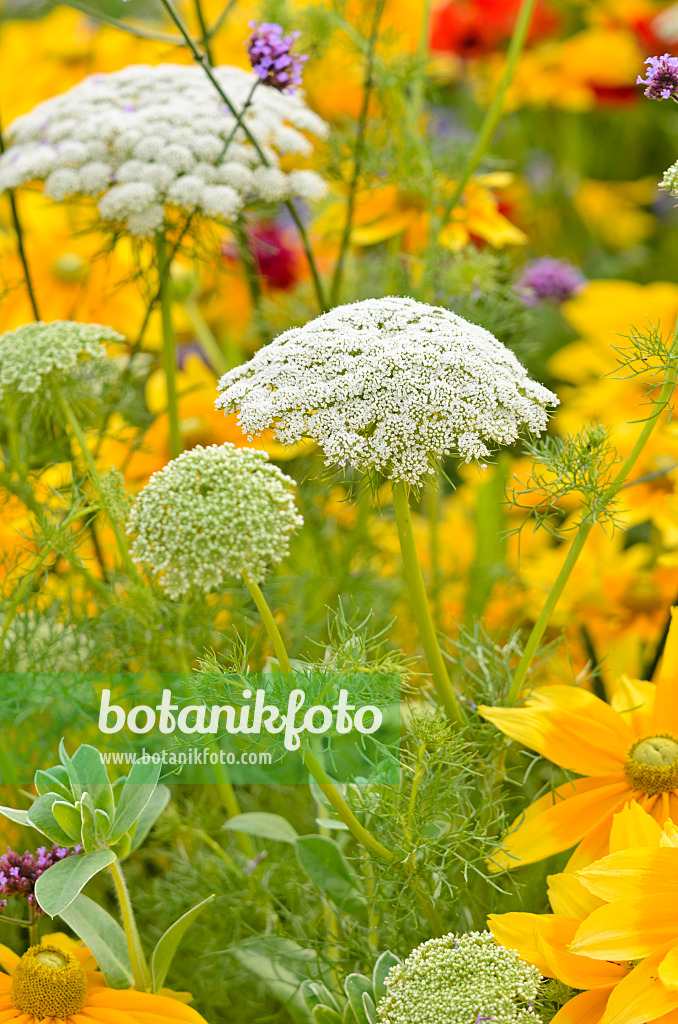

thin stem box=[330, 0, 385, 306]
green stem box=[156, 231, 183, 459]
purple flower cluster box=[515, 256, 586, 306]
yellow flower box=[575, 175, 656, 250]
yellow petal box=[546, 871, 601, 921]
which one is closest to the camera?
yellow petal box=[546, 871, 601, 921]

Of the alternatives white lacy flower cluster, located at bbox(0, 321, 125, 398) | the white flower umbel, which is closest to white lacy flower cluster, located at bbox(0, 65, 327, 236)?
white lacy flower cluster, located at bbox(0, 321, 125, 398)

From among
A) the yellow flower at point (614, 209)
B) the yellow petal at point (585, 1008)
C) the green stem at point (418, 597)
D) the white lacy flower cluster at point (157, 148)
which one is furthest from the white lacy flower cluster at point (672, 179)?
the yellow flower at point (614, 209)

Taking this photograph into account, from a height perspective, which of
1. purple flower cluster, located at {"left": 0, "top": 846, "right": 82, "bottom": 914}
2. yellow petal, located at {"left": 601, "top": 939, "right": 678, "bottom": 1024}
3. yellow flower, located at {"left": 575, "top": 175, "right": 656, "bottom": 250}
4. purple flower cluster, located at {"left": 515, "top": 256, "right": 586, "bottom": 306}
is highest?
yellow flower, located at {"left": 575, "top": 175, "right": 656, "bottom": 250}

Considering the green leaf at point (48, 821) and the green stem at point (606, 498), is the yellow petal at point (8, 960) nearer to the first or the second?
the green leaf at point (48, 821)

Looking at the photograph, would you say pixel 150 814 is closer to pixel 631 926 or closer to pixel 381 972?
pixel 381 972

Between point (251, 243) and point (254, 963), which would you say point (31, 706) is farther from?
point (251, 243)

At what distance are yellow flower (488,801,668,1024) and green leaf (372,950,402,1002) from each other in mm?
62

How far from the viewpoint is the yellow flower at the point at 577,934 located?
50cm

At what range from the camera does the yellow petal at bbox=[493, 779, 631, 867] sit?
58 cm

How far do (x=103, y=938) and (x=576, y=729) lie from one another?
11.9 inches

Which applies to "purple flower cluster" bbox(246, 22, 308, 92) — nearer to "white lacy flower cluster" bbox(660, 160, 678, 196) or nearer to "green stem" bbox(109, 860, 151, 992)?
"white lacy flower cluster" bbox(660, 160, 678, 196)

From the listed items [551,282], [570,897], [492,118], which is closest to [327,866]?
[570,897]

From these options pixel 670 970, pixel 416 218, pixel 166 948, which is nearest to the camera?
pixel 670 970

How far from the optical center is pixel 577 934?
1.58 feet
